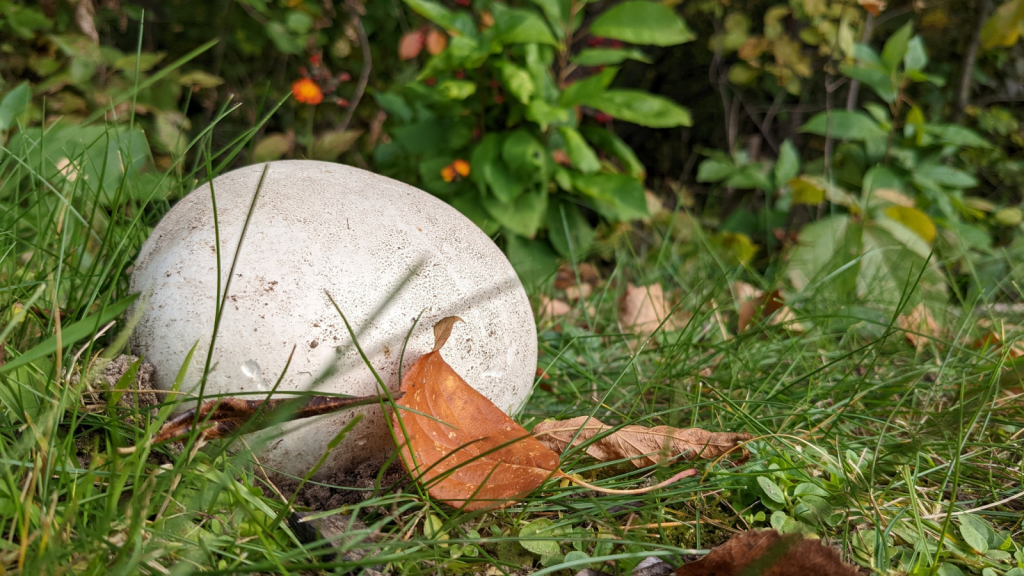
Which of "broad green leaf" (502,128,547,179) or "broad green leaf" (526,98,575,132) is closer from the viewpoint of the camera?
"broad green leaf" (526,98,575,132)

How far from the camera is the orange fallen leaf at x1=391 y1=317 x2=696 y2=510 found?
1.10m

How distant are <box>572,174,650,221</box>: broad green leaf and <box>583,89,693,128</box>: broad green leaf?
9.8 inches

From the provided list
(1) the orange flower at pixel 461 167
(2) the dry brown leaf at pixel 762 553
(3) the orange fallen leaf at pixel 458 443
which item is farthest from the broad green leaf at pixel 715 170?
(2) the dry brown leaf at pixel 762 553

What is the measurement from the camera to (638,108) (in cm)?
254

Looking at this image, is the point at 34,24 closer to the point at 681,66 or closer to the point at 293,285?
the point at 293,285

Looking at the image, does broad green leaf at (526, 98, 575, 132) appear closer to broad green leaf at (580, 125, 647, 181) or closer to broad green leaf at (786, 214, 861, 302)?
broad green leaf at (580, 125, 647, 181)

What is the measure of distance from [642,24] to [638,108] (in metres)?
0.32

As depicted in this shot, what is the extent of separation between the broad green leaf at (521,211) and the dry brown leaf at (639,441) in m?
1.34

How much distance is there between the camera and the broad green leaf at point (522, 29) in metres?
2.36

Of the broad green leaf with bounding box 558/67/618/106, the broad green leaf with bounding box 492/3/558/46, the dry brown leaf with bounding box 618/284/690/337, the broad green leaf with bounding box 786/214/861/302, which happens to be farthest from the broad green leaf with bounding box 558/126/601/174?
the broad green leaf with bounding box 786/214/861/302

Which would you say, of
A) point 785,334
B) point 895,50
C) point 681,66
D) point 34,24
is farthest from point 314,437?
point 681,66

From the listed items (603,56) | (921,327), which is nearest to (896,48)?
(603,56)

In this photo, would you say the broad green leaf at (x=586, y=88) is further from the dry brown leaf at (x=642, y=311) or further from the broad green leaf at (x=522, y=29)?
the dry brown leaf at (x=642, y=311)

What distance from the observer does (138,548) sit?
0.79 meters
